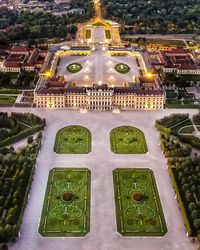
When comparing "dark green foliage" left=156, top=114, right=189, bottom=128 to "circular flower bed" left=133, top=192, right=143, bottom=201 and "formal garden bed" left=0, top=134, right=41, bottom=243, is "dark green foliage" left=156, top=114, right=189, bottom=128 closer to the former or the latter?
"circular flower bed" left=133, top=192, right=143, bottom=201

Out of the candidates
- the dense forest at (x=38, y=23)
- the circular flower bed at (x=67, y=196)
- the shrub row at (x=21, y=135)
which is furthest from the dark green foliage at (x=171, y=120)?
the dense forest at (x=38, y=23)

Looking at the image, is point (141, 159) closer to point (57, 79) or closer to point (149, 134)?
point (149, 134)

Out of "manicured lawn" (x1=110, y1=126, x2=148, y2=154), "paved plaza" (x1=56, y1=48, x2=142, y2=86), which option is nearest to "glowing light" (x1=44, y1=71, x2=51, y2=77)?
"paved plaza" (x1=56, y1=48, x2=142, y2=86)

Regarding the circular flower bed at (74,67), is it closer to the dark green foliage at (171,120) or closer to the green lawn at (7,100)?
the green lawn at (7,100)

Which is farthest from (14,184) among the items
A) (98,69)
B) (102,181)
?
(98,69)

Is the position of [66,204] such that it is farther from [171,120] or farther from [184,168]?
[171,120]

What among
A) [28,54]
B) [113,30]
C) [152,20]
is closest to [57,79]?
[28,54]
